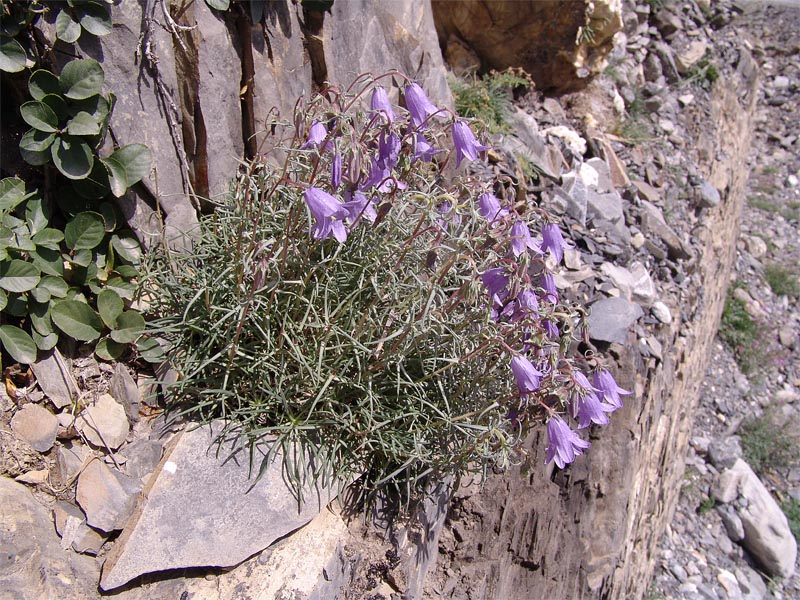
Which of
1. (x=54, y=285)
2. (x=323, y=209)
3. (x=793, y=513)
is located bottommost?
(x=793, y=513)

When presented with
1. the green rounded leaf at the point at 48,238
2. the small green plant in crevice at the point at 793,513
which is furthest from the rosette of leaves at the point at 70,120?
the small green plant in crevice at the point at 793,513

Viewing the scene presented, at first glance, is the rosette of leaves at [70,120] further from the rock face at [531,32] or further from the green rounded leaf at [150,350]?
the rock face at [531,32]

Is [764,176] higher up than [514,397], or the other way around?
[514,397]

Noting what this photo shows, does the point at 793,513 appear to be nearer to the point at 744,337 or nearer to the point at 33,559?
the point at 744,337

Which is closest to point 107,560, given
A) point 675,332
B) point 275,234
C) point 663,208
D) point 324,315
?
point 324,315

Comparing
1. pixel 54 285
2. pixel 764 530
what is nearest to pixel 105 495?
pixel 54 285

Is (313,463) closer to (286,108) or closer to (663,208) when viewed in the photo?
(286,108)
